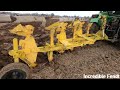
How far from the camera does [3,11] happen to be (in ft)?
8.02

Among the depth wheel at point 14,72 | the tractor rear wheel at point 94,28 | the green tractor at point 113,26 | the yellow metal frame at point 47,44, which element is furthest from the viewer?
the tractor rear wheel at point 94,28

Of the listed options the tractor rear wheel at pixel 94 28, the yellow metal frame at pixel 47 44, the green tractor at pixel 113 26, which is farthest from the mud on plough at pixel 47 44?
the tractor rear wheel at pixel 94 28

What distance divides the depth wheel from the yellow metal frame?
0.22 meters

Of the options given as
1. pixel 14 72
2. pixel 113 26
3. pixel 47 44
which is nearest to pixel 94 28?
pixel 113 26

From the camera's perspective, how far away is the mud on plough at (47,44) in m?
2.78

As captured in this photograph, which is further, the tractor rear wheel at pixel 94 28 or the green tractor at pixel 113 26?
the tractor rear wheel at pixel 94 28

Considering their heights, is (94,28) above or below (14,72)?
above

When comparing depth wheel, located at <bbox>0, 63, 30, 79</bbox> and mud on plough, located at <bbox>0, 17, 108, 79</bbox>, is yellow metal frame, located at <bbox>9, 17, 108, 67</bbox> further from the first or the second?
depth wheel, located at <bbox>0, 63, 30, 79</bbox>

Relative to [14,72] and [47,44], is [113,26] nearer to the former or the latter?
[47,44]

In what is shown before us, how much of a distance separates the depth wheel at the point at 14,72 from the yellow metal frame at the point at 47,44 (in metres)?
0.22

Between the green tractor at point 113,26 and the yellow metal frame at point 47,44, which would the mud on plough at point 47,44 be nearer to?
the yellow metal frame at point 47,44

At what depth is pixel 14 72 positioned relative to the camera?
102 inches

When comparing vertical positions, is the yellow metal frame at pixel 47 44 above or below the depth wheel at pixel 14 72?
above
